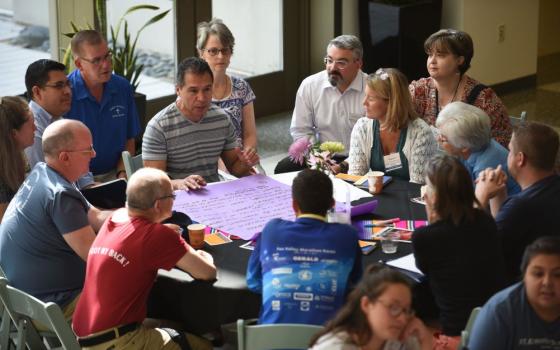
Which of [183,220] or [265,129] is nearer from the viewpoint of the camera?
[183,220]

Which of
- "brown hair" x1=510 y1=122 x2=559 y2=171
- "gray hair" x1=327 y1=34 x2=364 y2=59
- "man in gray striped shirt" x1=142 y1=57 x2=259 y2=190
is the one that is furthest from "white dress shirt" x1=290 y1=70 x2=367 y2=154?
"brown hair" x1=510 y1=122 x2=559 y2=171

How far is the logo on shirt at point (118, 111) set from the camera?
231 inches

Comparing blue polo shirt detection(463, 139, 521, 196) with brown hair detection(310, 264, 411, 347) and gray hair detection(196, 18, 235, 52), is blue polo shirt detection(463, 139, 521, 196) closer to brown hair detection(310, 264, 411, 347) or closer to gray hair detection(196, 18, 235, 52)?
brown hair detection(310, 264, 411, 347)

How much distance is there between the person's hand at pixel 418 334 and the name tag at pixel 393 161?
1.60 metres

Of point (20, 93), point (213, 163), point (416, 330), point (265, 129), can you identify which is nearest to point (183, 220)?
point (213, 163)

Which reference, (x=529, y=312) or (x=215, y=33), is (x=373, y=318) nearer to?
(x=529, y=312)

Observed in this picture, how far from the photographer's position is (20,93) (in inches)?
283

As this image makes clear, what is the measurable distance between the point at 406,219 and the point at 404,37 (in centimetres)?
434

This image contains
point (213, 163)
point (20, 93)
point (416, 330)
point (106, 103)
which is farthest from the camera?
point (20, 93)

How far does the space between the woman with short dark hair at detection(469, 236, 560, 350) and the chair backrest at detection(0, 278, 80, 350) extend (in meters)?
1.49

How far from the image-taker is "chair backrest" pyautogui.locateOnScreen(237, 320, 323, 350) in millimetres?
3348

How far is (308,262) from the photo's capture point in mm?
3633

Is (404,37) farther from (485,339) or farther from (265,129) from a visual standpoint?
(485,339)

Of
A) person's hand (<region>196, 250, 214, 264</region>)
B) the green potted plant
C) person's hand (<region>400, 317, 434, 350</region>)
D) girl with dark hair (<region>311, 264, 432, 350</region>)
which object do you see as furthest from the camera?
the green potted plant
